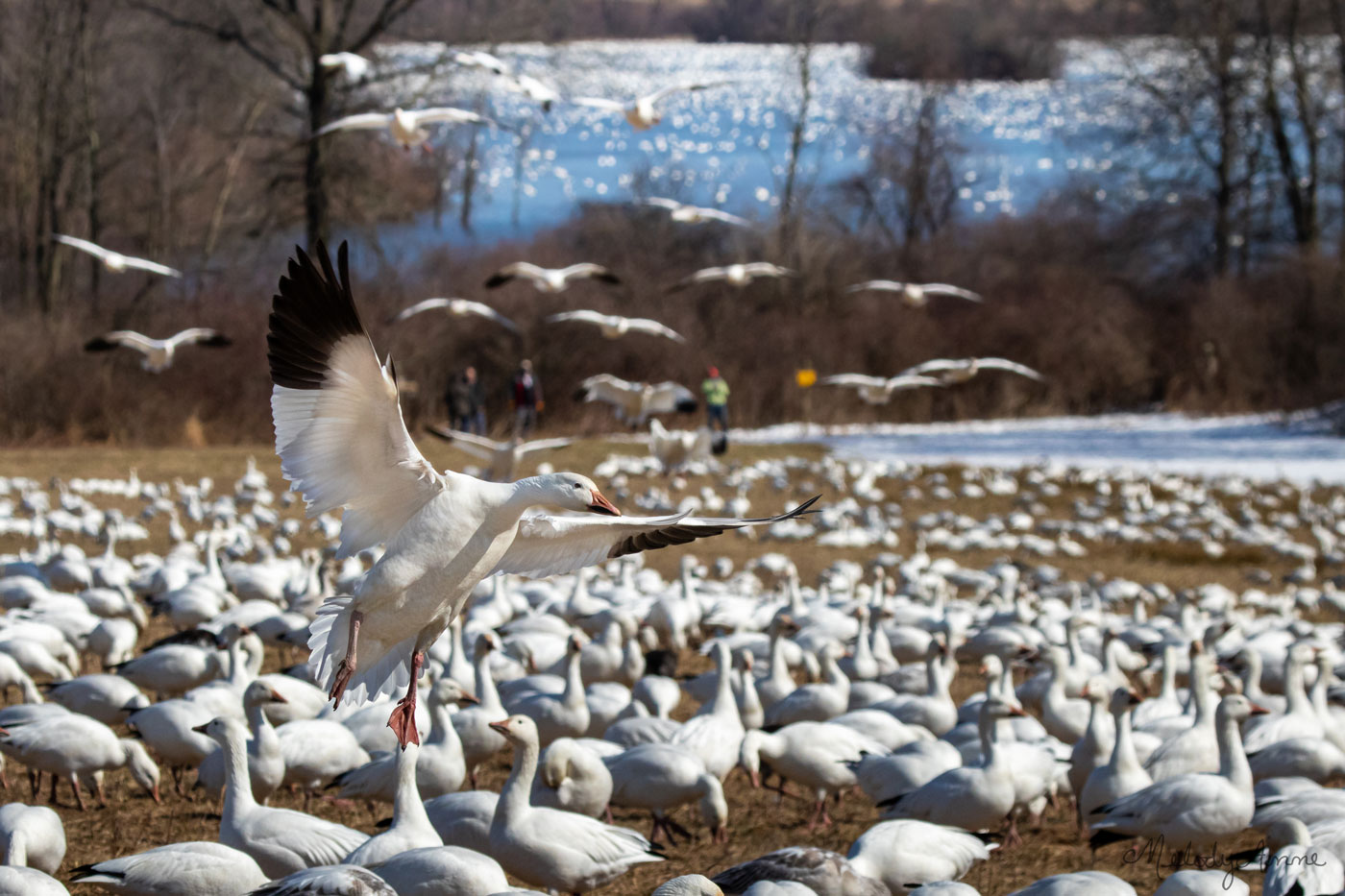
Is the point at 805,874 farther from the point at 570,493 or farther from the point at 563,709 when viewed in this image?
the point at 563,709

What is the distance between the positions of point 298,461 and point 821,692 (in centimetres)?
331

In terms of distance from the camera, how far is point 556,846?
4.56 metres

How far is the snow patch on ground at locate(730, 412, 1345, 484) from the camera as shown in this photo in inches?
766

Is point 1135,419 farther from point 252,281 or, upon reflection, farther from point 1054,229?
point 252,281

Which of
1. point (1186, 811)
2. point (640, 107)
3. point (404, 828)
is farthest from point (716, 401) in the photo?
point (404, 828)

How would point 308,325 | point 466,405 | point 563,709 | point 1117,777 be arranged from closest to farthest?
point 308,325
point 1117,777
point 563,709
point 466,405

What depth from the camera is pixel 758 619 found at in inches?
381

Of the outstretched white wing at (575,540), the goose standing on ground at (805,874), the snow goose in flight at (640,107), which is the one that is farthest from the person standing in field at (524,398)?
the goose standing on ground at (805,874)

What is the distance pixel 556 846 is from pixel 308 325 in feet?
5.94

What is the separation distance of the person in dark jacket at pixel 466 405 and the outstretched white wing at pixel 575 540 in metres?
16.0

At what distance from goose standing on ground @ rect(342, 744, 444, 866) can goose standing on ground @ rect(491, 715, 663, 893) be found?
236mm

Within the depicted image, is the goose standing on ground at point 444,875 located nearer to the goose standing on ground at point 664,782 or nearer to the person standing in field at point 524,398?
the goose standing on ground at point 664,782

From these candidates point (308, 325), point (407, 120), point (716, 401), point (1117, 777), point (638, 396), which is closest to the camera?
point (308, 325)

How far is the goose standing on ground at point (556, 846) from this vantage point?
4562 millimetres
